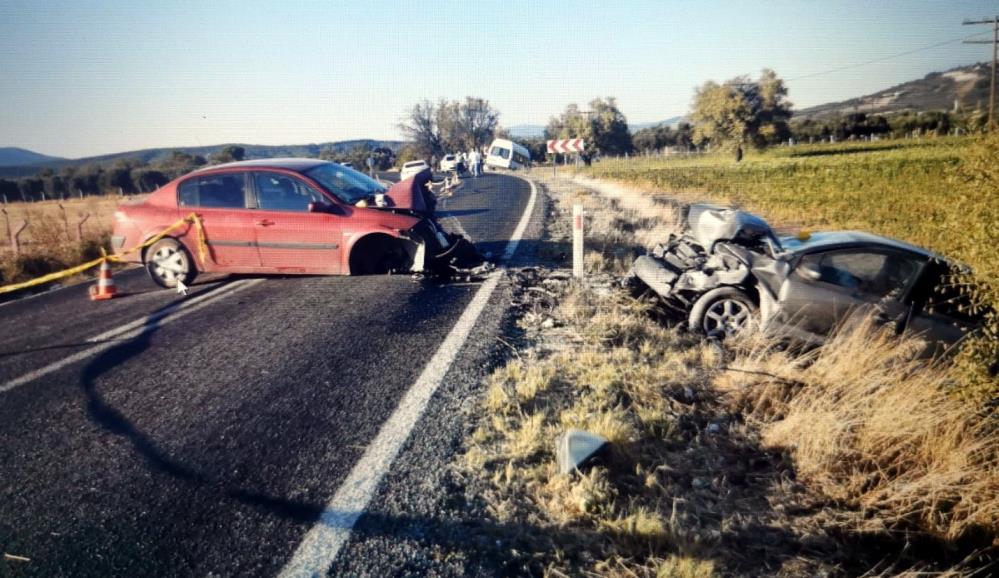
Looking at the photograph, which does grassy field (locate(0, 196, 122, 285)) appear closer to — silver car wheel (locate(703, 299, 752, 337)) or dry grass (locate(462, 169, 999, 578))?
dry grass (locate(462, 169, 999, 578))

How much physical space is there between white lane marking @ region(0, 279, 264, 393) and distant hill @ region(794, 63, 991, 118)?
24.9 ft

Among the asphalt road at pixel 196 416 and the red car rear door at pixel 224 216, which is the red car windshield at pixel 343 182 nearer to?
the red car rear door at pixel 224 216

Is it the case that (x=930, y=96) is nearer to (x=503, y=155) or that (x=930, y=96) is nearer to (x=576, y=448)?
(x=576, y=448)

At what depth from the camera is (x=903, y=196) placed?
62.6 ft

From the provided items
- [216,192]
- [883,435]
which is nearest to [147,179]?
[216,192]

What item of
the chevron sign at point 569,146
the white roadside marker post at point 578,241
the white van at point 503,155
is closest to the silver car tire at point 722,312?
the white roadside marker post at point 578,241

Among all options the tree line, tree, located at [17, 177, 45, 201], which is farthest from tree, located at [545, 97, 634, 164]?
tree, located at [17, 177, 45, 201]

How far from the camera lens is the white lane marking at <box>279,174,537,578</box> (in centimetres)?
230

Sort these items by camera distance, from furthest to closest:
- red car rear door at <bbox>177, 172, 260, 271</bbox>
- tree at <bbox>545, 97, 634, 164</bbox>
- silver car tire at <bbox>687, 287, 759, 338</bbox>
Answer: tree at <bbox>545, 97, 634, 164</bbox>, red car rear door at <bbox>177, 172, 260, 271</bbox>, silver car tire at <bbox>687, 287, 759, 338</bbox>

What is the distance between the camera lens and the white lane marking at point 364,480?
7.54 ft

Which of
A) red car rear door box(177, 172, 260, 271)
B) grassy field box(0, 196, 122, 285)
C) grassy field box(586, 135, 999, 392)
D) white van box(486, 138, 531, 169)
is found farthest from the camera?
white van box(486, 138, 531, 169)

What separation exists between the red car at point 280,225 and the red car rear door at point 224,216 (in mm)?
14

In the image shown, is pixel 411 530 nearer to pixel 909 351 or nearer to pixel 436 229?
pixel 909 351

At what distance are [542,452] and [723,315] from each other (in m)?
3.05
